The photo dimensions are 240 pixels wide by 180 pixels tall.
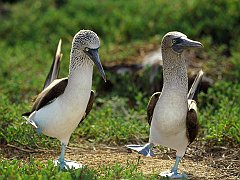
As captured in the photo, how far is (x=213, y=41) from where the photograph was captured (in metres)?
9.59

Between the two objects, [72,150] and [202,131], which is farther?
[202,131]

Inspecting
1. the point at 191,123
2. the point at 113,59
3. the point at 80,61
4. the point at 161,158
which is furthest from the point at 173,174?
the point at 113,59

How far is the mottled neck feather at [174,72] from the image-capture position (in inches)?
203

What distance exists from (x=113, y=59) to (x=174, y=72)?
357 centimetres

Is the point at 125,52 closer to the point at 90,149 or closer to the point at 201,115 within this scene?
the point at 201,115

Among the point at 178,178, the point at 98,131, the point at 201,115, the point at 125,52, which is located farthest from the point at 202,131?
the point at 125,52

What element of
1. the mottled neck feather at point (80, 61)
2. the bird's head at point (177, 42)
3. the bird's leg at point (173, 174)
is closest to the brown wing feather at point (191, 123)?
the bird's leg at point (173, 174)

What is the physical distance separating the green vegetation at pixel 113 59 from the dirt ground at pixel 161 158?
13cm

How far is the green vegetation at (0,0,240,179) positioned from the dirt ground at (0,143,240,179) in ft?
0.42

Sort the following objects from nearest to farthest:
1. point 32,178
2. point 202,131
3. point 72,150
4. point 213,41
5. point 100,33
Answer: point 32,178
point 72,150
point 202,131
point 213,41
point 100,33

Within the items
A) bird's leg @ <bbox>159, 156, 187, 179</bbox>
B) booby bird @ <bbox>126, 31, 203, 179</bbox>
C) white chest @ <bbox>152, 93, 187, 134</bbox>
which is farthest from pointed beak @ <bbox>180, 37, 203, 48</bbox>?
bird's leg @ <bbox>159, 156, 187, 179</bbox>

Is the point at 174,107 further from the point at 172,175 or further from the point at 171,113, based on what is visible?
the point at 172,175

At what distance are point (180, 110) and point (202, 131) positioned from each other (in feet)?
5.26

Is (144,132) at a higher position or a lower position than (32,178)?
higher
